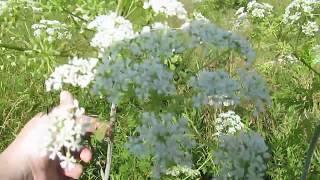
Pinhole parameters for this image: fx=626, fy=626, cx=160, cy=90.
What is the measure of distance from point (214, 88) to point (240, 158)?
0.93 ft

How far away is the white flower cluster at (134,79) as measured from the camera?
2.02 m

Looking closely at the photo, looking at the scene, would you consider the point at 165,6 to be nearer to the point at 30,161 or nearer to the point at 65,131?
the point at 65,131

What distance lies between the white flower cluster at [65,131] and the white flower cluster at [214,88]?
1.29ft

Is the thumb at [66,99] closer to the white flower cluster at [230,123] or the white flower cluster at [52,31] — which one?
the white flower cluster at [52,31]

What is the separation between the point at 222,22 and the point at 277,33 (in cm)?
531

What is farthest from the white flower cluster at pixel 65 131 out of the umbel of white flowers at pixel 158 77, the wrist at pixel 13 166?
the wrist at pixel 13 166

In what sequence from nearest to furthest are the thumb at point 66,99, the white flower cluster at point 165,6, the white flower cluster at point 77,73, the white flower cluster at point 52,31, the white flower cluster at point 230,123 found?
the white flower cluster at point 77,73 < the thumb at point 66,99 < the white flower cluster at point 165,6 < the white flower cluster at point 52,31 < the white flower cluster at point 230,123

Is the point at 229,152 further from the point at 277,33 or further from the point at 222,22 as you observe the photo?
the point at 222,22

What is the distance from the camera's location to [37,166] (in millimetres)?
2742

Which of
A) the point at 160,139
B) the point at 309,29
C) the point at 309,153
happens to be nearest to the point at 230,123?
the point at 309,153

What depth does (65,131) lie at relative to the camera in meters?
1.95

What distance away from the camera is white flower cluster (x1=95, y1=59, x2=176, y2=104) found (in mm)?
2016

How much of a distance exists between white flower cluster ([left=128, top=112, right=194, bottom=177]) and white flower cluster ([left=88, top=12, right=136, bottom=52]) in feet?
0.98

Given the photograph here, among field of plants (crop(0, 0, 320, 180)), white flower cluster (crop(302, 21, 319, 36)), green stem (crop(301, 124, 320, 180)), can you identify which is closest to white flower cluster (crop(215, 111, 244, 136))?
field of plants (crop(0, 0, 320, 180))
